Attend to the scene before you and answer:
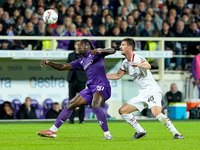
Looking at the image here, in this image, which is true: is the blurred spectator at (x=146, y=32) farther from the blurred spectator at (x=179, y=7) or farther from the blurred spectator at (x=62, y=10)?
the blurred spectator at (x=62, y=10)

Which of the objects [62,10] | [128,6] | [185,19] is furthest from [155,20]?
[62,10]

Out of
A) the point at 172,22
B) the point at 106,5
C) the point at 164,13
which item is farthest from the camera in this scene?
the point at 164,13

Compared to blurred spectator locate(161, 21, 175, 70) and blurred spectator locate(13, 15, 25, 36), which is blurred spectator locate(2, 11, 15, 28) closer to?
blurred spectator locate(13, 15, 25, 36)

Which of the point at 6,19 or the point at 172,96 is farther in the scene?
the point at 172,96

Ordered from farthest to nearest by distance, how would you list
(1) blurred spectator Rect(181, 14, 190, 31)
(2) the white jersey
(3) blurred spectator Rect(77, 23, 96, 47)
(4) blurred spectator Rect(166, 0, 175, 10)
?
(4) blurred spectator Rect(166, 0, 175, 10), (1) blurred spectator Rect(181, 14, 190, 31), (3) blurred spectator Rect(77, 23, 96, 47), (2) the white jersey

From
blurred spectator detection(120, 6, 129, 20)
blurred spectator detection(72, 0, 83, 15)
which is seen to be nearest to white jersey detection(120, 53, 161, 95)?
blurred spectator detection(72, 0, 83, 15)

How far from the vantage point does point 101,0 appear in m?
21.6

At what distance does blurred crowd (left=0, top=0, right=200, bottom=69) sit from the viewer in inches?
755

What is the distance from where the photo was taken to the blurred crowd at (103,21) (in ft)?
63.0

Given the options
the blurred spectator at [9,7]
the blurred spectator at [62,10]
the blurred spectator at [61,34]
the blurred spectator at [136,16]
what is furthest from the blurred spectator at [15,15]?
the blurred spectator at [136,16]

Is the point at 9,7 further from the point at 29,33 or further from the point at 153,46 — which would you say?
the point at 153,46

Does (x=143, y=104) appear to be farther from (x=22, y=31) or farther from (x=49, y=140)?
(x=22, y=31)

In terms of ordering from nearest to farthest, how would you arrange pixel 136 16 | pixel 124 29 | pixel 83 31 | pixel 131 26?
pixel 83 31 → pixel 124 29 → pixel 131 26 → pixel 136 16

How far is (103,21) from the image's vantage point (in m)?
20.5
